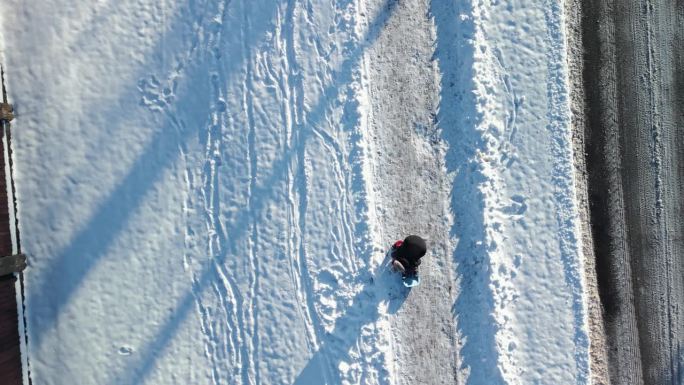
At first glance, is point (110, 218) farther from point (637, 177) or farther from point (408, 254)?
point (637, 177)

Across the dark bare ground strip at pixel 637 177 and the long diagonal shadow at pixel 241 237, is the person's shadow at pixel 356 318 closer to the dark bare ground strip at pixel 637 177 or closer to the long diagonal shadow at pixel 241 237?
the long diagonal shadow at pixel 241 237

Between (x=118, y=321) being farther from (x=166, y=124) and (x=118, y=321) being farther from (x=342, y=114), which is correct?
(x=342, y=114)

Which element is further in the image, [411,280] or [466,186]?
[466,186]

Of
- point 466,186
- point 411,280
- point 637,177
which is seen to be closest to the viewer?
point 411,280

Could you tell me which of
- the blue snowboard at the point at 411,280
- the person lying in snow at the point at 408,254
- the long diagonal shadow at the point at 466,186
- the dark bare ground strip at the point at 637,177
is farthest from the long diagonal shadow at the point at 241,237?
the dark bare ground strip at the point at 637,177

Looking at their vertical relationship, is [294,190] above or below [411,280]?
above

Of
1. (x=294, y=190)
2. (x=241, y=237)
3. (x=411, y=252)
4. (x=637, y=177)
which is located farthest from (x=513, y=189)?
(x=241, y=237)
